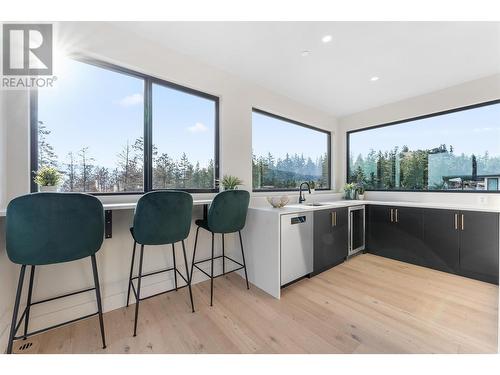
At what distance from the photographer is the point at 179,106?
8.07 feet

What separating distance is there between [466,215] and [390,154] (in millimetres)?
1554

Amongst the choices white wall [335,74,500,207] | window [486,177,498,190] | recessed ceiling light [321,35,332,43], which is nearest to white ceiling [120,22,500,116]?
recessed ceiling light [321,35,332,43]

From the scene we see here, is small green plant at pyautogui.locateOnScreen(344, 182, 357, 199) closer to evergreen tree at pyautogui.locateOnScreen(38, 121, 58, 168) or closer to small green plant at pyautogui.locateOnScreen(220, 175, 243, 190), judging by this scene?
small green plant at pyautogui.locateOnScreen(220, 175, 243, 190)

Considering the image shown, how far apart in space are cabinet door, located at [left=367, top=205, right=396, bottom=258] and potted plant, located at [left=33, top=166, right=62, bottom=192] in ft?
13.1

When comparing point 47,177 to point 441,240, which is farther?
point 441,240

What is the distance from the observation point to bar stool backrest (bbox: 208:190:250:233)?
80.5 inches

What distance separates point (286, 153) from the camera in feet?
11.8

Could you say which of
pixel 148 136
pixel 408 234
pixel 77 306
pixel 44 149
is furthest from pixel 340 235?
pixel 44 149

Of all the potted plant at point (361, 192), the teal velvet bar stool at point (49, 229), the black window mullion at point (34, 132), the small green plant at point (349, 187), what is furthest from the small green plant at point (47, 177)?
the potted plant at point (361, 192)

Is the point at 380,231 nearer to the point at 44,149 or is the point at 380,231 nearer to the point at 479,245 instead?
the point at 479,245

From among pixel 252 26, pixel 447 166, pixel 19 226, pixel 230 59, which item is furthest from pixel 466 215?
pixel 19 226

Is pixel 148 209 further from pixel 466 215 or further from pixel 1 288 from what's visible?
pixel 466 215

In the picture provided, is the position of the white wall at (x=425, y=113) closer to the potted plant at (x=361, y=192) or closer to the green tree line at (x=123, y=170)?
the potted plant at (x=361, y=192)

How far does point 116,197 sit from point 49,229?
0.74 m
